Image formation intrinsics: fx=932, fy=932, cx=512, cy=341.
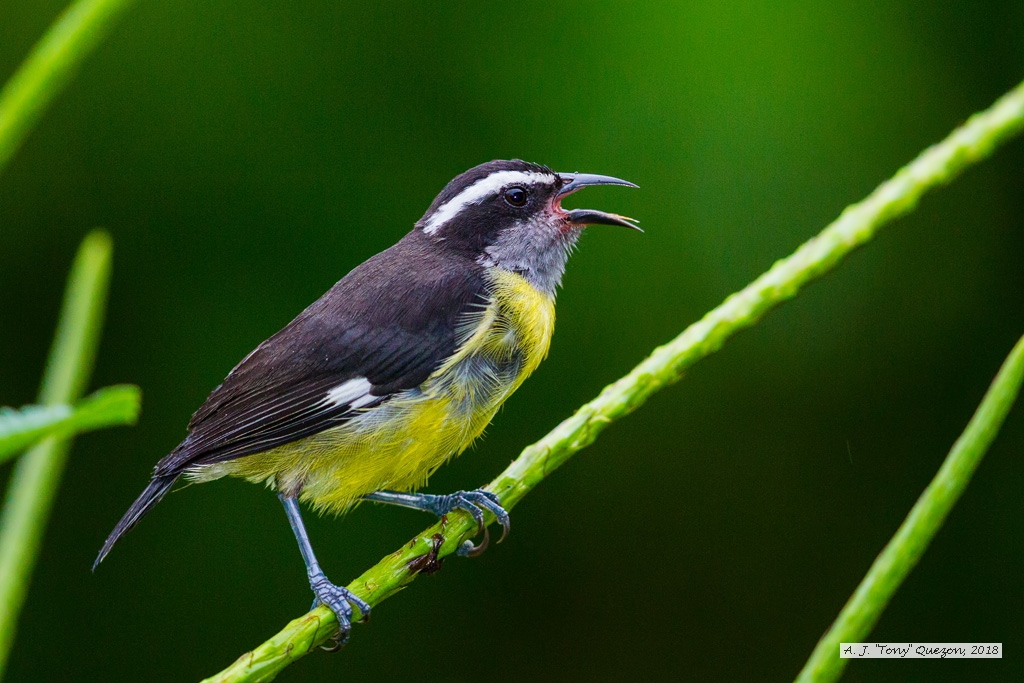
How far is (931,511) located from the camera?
89 cm

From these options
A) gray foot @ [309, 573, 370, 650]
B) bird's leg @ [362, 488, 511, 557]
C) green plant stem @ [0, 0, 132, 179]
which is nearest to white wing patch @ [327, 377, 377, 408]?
bird's leg @ [362, 488, 511, 557]

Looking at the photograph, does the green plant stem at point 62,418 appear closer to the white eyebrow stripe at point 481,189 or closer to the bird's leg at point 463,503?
the bird's leg at point 463,503

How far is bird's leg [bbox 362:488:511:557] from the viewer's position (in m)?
1.75

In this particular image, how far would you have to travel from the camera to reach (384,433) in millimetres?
2002

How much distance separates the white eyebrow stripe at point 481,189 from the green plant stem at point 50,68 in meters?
1.78

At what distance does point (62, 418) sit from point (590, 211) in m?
1.90

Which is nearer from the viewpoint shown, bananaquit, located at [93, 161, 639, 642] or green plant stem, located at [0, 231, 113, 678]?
green plant stem, located at [0, 231, 113, 678]

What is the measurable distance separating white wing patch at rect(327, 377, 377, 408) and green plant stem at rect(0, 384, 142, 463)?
162 cm

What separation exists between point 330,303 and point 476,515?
67 cm

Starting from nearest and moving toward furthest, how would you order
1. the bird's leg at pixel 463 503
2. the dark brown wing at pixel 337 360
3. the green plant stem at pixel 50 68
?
the green plant stem at pixel 50 68 → the bird's leg at pixel 463 503 → the dark brown wing at pixel 337 360

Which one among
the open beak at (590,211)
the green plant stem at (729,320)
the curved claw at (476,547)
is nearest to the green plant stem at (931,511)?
the green plant stem at (729,320)

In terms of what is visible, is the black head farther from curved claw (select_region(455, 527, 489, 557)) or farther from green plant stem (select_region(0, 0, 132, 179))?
green plant stem (select_region(0, 0, 132, 179))

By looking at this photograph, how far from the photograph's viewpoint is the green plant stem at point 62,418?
1.29 ft

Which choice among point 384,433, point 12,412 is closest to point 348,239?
point 384,433
